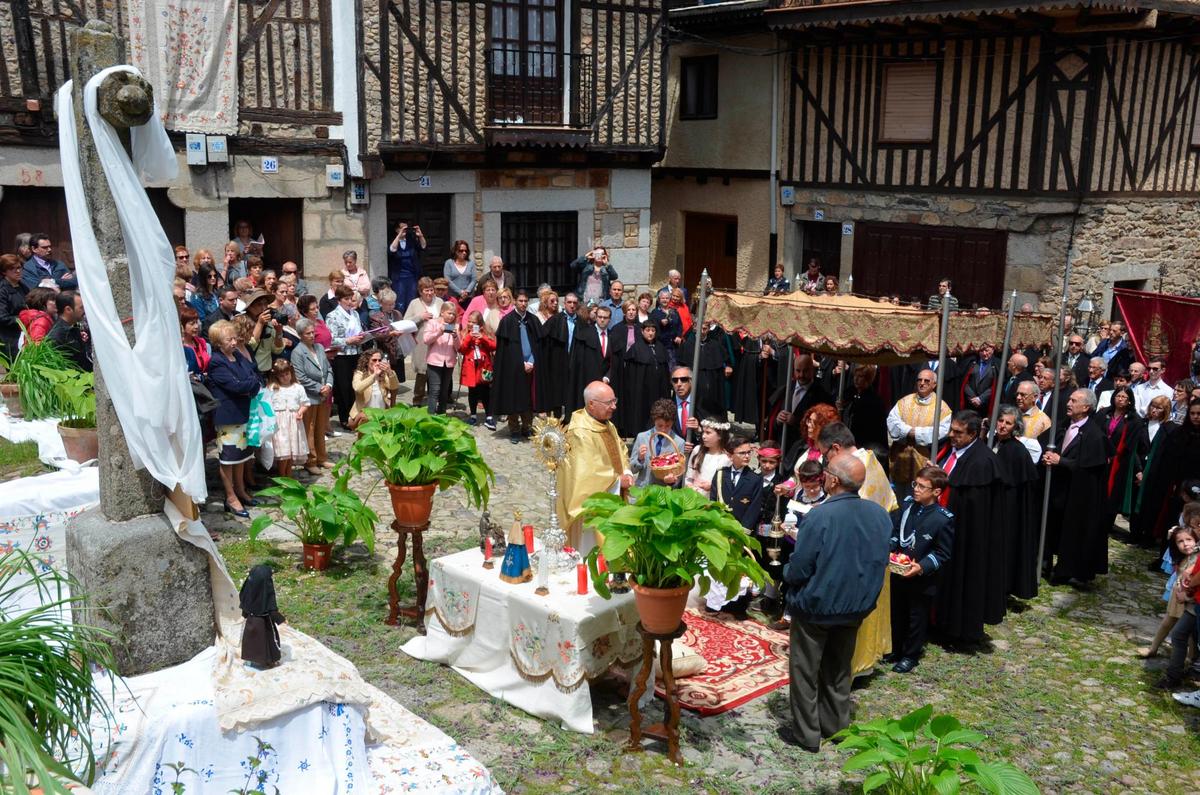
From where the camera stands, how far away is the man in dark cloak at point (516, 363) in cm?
1295

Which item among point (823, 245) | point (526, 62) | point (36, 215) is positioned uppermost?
point (526, 62)

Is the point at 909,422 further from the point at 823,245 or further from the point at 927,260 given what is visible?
the point at 823,245

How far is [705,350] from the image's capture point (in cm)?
1327

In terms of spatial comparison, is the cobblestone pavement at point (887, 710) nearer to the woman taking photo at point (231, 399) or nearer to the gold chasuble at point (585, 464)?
the woman taking photo at point (231, 399)

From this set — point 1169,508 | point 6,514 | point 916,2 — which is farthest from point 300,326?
point 916,2

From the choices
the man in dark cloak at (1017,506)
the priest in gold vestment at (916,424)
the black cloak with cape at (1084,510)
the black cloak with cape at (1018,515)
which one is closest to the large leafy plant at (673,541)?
the black cloak with cape at (1018,515)

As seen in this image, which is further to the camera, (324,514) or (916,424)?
(916,424)

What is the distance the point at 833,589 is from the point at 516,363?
277 inches

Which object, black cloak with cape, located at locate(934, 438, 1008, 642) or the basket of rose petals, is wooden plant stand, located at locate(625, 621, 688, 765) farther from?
black cloak with cape, located at locate(934, 438, 1008, 642)

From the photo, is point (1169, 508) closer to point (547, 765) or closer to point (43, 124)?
point (547, 765)

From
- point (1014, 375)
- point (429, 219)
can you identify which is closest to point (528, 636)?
point (1014, 375)

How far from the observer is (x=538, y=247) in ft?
62.1

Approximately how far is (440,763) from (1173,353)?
8479 millimetres

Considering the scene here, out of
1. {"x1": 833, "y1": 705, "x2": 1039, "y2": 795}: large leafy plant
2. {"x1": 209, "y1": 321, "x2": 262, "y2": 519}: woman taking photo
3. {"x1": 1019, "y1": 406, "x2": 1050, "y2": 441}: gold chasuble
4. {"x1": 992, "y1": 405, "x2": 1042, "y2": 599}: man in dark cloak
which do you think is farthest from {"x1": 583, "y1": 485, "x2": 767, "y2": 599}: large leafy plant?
{"x1": 209, "y1": 321, "x2": 262, "y2": 519}: woman taking photo
